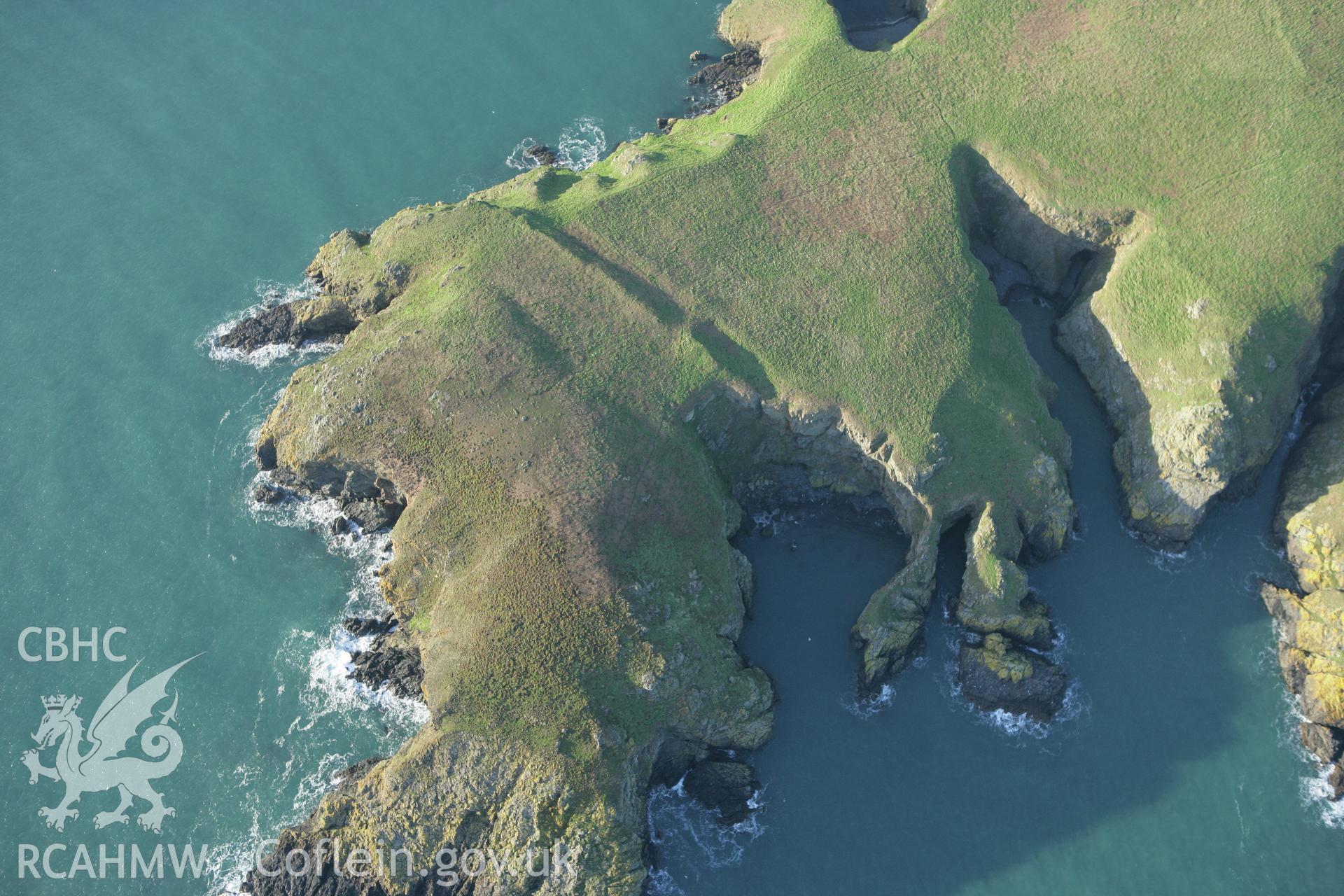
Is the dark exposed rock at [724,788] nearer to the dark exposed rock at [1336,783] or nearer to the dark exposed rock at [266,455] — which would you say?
the dark exposed rock at [1336,783]

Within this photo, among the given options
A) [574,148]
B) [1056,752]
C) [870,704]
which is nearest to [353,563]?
[870,704]

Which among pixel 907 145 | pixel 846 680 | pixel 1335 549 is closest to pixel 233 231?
pixel 907 145

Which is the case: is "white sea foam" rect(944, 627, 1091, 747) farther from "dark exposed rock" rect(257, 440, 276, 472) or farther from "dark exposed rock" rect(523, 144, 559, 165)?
"dark exposed rock" rect(523, 144, 559, 165)

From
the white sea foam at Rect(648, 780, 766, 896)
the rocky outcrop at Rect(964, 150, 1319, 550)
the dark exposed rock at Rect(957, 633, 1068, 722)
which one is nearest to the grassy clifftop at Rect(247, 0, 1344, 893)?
the rocky outcrop at Rect(964, 150, 1319, 550)

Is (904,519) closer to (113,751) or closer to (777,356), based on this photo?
(777,356)

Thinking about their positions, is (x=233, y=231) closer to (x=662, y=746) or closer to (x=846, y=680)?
(x=662, y=746)

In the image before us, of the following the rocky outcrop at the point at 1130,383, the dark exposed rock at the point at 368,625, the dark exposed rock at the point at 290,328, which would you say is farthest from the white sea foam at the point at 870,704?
the dark exposed rock at the point at 290,328
